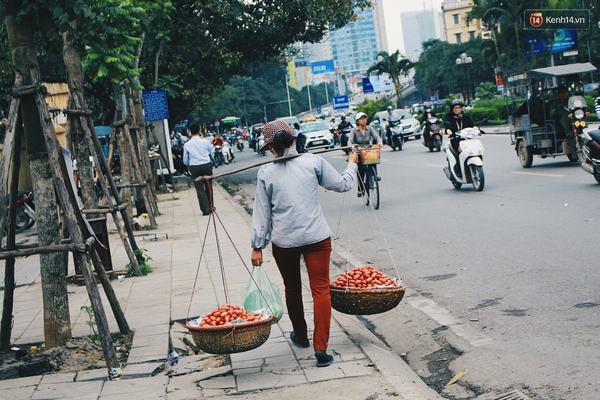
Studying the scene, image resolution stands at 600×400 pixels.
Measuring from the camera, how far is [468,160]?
15.5m

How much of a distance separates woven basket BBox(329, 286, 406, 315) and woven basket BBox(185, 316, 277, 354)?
0.79 m

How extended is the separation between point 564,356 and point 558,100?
13.4 metres

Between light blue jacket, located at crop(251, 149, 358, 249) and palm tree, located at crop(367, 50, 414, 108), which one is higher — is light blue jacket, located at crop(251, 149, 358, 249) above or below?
below

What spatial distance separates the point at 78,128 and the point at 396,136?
79.0 feet

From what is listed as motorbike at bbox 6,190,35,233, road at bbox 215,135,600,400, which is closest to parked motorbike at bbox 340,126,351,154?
motorbike at bbox 6,190,35,233

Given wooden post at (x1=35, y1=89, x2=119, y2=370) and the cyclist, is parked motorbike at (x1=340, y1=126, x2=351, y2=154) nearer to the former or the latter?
the cyclist

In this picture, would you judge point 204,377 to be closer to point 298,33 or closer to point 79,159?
point 79,159

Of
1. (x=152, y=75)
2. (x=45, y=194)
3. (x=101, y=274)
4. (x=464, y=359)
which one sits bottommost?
(x=464, y=359)

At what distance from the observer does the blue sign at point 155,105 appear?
2247 centimetres

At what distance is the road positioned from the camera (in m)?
5.34

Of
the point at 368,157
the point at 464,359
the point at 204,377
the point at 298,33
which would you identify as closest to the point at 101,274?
the point at 204,377

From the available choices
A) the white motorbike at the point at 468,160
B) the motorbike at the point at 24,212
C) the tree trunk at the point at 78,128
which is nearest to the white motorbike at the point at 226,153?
the motorbike at the point at 24,212

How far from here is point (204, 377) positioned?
557 cm

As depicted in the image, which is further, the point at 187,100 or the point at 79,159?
the point at 187,100
